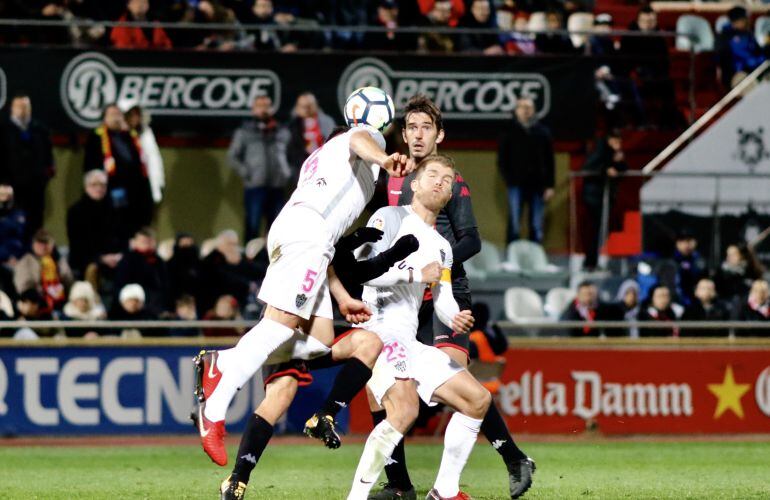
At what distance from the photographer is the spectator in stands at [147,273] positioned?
15.8 m

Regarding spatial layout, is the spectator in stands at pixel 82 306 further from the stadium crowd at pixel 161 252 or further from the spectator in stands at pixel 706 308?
the spectator in stands at pixel 706 308

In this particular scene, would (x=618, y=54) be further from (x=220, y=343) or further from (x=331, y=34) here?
(x=220, y=343)

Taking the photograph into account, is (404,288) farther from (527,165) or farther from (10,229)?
(527,165)

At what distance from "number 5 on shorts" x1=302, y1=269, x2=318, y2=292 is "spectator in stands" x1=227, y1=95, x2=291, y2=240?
917cm

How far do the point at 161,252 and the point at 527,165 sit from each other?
183 inches

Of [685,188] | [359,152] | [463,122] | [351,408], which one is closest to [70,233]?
[351,408]

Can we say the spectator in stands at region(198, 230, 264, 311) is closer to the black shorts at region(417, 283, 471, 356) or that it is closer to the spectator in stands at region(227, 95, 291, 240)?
the spectator in stands at region(227, 95, 291, 240)

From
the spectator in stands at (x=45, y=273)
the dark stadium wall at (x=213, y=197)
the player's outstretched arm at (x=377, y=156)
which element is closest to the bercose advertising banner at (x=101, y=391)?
the spectator in stands at (x=45, y=273)

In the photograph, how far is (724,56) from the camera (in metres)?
20.8

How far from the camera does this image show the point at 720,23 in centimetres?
2244

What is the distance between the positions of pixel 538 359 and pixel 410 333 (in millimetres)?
7222

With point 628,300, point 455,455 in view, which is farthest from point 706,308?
point 455,455

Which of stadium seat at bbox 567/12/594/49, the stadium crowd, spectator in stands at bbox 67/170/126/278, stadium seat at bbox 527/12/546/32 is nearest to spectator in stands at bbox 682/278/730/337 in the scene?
the stadium crowd

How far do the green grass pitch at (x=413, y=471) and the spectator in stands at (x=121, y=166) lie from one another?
3566mm
